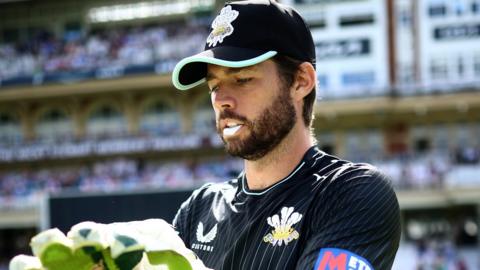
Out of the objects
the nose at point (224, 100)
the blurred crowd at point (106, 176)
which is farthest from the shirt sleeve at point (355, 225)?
the blurred crowd at point (106, 176)

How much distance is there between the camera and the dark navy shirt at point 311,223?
1.68 meters

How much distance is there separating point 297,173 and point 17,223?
2680 centimetres

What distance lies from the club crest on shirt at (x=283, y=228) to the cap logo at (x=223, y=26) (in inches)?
16.1

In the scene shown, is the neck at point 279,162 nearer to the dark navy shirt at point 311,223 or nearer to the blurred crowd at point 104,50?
the dark navy shirt at point 311,223

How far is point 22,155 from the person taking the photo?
30.7m

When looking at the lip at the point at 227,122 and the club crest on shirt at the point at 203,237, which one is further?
the club crest on shirt at the point at 203,237

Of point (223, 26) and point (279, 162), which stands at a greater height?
point (223, 26)

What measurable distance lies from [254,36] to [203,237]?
545mm

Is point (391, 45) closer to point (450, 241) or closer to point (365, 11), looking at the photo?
point (365, 11)

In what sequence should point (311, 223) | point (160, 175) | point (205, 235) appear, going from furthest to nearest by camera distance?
point (160, 175), point (205, 235), point (311, 223)

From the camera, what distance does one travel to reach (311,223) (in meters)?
1.77

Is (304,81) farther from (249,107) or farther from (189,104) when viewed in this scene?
(189,104)

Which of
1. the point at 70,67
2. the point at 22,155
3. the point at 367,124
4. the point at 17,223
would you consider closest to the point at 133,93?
the point at 70,67

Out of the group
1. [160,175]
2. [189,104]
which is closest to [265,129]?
[160,175]
